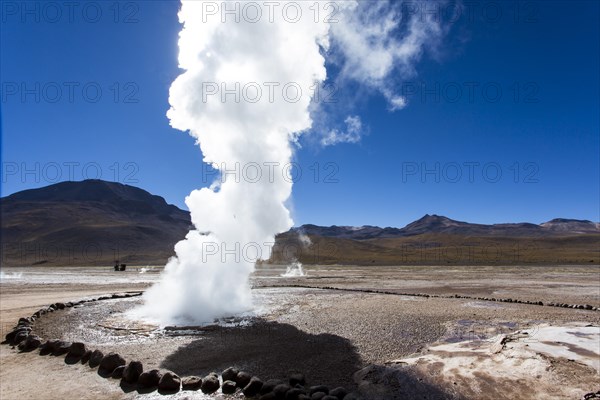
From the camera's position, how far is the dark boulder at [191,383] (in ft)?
30.0

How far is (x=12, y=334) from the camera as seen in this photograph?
1373cm

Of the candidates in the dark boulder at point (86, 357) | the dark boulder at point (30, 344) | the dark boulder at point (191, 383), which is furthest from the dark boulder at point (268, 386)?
Answer: the dark boulder at point (30, 344)

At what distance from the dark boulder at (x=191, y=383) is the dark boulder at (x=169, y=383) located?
0.11 m

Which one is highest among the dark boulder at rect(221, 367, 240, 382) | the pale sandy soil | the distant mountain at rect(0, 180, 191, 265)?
the distant mountain at rect(0, 180, 191, 265)

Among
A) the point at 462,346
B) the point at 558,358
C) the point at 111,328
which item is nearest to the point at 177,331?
the point at 111,328

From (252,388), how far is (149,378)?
251 centimetres

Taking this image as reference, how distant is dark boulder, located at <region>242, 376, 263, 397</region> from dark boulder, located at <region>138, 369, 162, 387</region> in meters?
2.14

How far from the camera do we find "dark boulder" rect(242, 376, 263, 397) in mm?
8789

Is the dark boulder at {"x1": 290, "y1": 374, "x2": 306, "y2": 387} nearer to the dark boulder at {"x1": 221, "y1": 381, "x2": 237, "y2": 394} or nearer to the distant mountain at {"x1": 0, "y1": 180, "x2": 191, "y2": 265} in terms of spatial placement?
the dark boulder at {"x1": 221, "y1": 381, "x2": 237, "y2": 394}

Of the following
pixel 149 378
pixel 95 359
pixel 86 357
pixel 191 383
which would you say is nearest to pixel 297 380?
pixel 191 383

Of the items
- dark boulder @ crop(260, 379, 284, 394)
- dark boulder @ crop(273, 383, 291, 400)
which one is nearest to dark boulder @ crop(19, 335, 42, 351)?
dark boulder @ crop(260, 379, 284, 394)

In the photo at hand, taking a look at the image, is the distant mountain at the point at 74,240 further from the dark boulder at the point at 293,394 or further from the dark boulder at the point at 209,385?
the dark boulder at the point at 293,394

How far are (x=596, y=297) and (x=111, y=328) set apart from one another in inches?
1164

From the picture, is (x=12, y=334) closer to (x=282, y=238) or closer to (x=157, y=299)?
(x=157, y=299)
